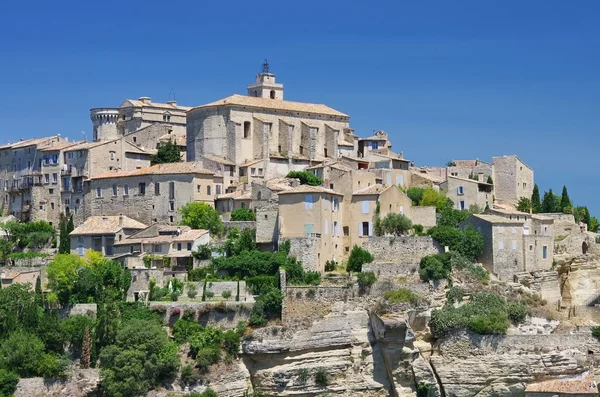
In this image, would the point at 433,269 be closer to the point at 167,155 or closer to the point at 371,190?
the point at 371,190

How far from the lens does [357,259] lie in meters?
60.7

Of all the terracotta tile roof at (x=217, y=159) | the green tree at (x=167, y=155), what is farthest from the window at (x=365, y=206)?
the green tree at (x=167, y=155)

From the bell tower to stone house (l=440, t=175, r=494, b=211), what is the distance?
20.3 metres

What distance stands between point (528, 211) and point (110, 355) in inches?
1082

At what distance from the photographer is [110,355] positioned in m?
54.4

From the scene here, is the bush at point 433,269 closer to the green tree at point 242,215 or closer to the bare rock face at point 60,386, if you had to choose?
the green tree at point 242,215

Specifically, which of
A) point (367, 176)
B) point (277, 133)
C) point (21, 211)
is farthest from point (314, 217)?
point (21, 211)

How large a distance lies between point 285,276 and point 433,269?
6.71 metres

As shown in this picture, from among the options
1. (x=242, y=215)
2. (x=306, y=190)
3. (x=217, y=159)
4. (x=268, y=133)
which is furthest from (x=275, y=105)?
(x=306, y=190)

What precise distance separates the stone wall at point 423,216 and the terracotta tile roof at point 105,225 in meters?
14.3

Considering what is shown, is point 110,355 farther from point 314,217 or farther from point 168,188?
point 168,188

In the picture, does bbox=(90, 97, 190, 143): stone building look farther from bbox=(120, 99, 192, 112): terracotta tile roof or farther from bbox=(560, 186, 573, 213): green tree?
bbox=(560, 186, 573, 213): green tree

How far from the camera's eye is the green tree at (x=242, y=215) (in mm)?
67250

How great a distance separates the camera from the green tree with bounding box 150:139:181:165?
76.4m
